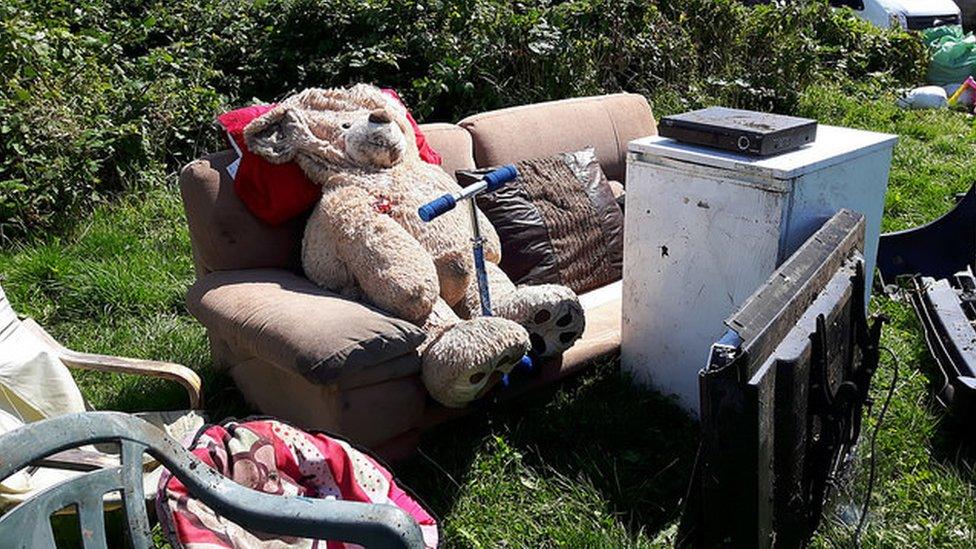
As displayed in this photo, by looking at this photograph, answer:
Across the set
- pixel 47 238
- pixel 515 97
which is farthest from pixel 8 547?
pixel 515 97

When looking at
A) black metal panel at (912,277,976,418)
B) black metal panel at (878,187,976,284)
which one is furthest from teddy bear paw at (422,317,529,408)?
black metal panel at (878,187,976,284)

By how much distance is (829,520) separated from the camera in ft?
8.98

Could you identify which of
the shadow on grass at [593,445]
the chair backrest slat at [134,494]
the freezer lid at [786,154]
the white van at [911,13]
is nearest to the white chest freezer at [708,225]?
the freezer lid at [786,154]

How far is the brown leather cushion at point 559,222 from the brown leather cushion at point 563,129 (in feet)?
0.31

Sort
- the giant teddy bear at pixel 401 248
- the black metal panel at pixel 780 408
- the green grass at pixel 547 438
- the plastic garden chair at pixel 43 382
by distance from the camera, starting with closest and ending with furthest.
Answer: the black metal panel at pixel 780 408 < the plastic garden chair at pixel 43 382 < the green grass at pixel 547 438 < the giant teddy bear at pixel 401 248

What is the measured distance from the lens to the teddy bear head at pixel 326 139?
3305mm

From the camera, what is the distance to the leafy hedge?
507cm

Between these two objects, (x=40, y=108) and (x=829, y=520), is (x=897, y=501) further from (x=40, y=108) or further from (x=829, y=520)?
(x=40, y=108)

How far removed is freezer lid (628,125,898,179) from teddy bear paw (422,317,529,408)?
0.81m

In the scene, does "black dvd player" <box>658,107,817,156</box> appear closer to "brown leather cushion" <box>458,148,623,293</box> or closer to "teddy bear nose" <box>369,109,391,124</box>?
"brown leather cushion" <box>458,148,623,293</box>

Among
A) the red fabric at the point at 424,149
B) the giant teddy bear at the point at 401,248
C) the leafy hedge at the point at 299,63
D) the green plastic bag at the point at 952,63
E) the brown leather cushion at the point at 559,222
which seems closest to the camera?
the giant teddy bear at the point at 401,248

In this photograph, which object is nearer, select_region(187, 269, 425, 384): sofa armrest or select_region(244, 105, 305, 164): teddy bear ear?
select_region(187, 269, 425, 384): sofa armrest

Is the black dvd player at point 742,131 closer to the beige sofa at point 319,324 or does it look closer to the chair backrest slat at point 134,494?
the beige sofa at point 319,324

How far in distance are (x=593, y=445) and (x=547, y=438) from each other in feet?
0.55
